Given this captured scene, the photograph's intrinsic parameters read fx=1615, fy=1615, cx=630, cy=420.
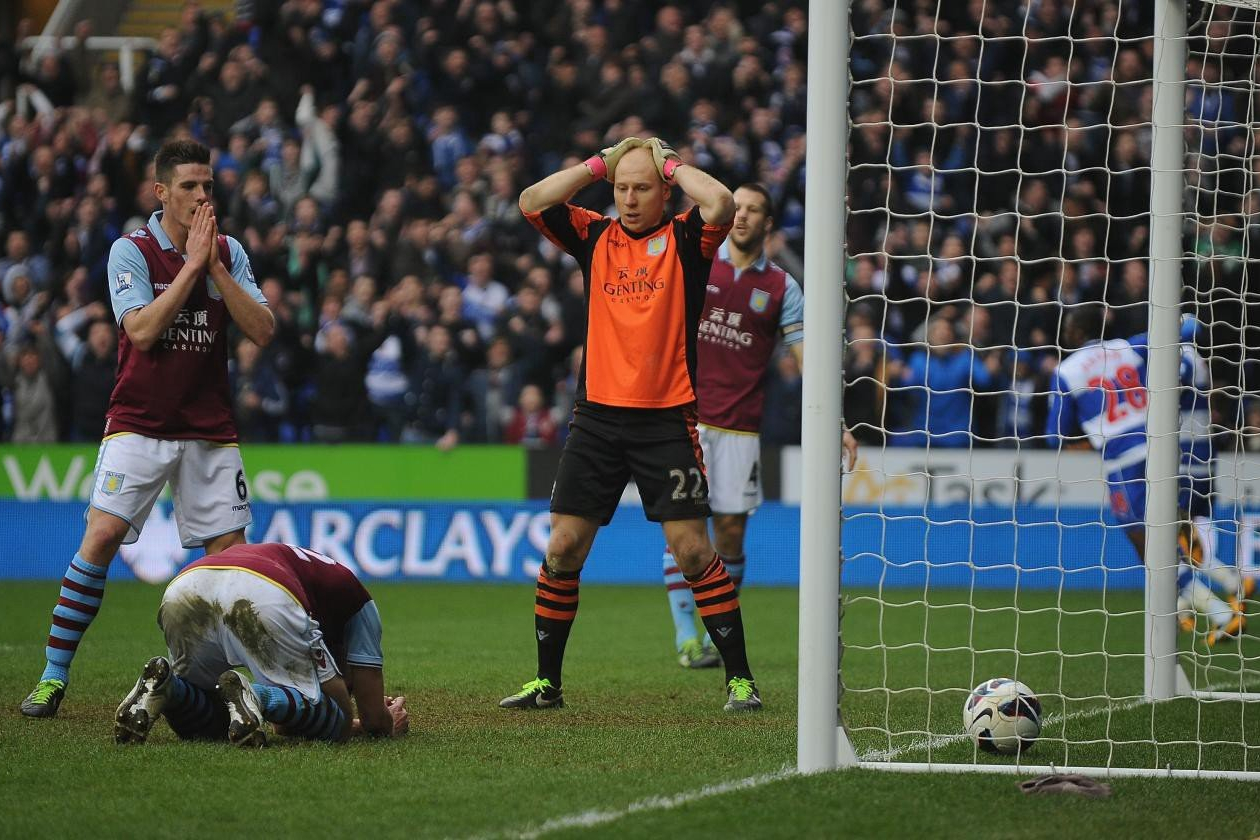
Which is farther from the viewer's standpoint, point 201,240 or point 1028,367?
point 1028,367

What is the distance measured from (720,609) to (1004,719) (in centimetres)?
146

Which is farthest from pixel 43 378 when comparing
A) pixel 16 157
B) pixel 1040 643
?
pixel 1040 643

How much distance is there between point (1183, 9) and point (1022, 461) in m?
7.33

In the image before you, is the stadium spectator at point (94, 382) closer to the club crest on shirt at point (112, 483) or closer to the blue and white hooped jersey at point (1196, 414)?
the club crest on shirt at point (112, 483)

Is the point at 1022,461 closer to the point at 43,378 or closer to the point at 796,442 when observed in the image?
the point at 796,442

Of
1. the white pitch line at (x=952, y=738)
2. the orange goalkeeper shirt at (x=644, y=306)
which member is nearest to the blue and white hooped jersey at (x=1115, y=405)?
the white pitch line at (x=952, y=738)

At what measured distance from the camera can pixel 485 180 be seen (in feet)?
58.1

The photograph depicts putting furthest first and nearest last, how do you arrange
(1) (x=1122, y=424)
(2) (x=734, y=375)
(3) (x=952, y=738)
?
(1) (x=1122, y=424) < (2) (x=734, y=375) < (3) (x=952, y=738)

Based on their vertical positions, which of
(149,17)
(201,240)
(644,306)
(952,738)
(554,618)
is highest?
(149,17)

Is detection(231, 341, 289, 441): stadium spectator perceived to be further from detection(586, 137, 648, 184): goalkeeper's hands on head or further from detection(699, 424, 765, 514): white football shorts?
detection(586, 137, 648, 184): goalkeeper's hands on head

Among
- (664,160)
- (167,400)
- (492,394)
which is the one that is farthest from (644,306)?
(492,394)

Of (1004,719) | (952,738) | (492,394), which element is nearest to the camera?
(1004,719)

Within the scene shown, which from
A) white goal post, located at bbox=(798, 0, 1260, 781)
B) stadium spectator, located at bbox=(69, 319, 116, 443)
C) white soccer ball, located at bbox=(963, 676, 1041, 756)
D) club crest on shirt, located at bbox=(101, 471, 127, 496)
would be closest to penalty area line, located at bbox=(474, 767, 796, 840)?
white goal post, located at bbox=(798, 0, 1260, 781)

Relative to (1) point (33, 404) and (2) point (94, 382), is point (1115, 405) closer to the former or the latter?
(2) point (94, 382)
